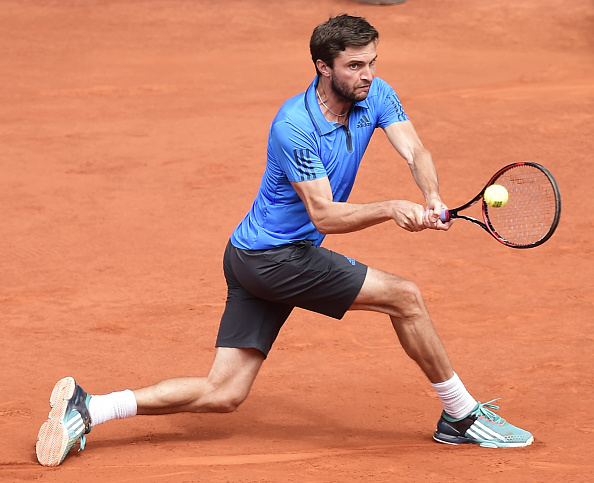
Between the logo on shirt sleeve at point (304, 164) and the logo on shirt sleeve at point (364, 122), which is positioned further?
the logo on shirt sleeve at point (364, 122)

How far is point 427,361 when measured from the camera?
4656 millimetres

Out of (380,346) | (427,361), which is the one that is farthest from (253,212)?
(380,346)

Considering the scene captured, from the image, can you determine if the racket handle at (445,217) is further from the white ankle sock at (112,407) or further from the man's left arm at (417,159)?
the white ankle sock at (112,407)

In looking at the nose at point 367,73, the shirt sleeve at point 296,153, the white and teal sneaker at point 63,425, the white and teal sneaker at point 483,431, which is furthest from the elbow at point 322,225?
the white and teal sneaker at point 63,425

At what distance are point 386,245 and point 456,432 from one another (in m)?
3.35

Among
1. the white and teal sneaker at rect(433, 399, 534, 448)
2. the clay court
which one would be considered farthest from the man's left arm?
the clay court

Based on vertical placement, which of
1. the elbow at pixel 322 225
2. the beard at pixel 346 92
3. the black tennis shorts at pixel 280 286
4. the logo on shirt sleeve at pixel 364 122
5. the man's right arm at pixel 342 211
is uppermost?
the beard at pixel 346 92

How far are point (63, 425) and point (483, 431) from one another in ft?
6.40

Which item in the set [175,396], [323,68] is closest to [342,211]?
[323,68]

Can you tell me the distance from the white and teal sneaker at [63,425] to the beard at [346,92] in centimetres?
183

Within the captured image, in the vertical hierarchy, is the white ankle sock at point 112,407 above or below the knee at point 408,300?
below

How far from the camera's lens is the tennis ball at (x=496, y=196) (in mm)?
4277

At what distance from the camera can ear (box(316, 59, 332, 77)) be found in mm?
4520

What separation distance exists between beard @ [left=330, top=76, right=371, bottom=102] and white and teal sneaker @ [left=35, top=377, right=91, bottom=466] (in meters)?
1.83
